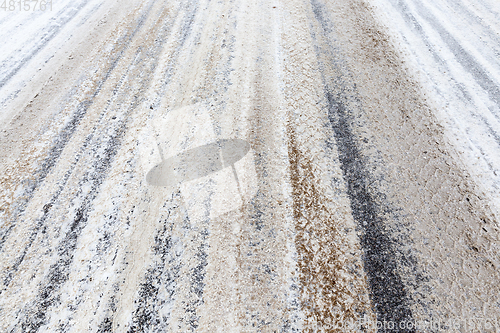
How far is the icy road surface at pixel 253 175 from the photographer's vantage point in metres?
2.06

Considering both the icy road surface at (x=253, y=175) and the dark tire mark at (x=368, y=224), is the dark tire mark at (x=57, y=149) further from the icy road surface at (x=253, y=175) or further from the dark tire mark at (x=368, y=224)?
the dark tire mark at (x=368, y=224)

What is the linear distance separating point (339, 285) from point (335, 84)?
2492 millimetres

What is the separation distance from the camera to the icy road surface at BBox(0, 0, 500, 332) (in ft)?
6.76

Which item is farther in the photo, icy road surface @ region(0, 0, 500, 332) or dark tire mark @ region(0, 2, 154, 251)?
dark tire mark @ region(0, 2, 154, 251)

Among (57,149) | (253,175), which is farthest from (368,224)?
(57,149)

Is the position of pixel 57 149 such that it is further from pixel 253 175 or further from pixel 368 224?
pixel 368 224

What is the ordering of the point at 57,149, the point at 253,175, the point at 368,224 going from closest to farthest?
1. the point at 368,224
2. the point at 253,175
3. the point at 57,149

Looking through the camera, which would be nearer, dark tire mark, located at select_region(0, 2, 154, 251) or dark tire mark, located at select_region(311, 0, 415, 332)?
dark tire mark, located at select_region(311, 0, 415, 332)

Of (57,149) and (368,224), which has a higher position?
(57,149)

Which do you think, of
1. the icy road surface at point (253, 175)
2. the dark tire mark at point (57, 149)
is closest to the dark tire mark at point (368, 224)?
the icy road surface at point (253, 175)

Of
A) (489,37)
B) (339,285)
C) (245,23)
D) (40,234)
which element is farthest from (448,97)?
(40,234)

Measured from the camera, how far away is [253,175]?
2.77 metres

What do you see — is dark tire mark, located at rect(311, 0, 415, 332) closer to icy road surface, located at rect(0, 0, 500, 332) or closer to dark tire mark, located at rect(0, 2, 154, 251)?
icy road surface, located at rect(0, 0, 500, 332)

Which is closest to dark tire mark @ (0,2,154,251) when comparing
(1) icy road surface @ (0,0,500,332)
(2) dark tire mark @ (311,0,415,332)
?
(1) icy road surface @ (0,0,500,332)
